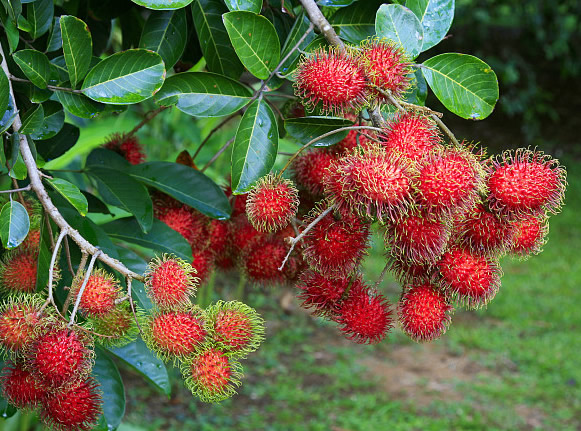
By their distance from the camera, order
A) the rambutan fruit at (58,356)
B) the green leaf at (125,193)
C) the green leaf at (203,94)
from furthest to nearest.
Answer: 1. the green leaf at (125,193)
2. the green leaf at (203,94)
3. the rambutan fruit at (58,356)

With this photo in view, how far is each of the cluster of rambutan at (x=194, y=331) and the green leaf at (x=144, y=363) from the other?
0.19 metres

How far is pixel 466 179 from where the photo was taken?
0.74 m

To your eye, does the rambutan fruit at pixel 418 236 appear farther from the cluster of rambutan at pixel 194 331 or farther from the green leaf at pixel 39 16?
the green leaf at pixel 39 16

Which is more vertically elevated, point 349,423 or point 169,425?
point 349,423

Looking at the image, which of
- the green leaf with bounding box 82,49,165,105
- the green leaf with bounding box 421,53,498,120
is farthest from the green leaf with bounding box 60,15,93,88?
the green leaf with bounding box 421,53,498,120

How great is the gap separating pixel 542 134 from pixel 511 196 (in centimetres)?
739

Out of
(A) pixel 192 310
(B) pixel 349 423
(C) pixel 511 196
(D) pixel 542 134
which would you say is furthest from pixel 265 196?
(D) pixel 542 134

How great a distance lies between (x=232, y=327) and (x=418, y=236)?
0.83 feet

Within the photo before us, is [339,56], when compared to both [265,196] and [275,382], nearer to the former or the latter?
[265,196]

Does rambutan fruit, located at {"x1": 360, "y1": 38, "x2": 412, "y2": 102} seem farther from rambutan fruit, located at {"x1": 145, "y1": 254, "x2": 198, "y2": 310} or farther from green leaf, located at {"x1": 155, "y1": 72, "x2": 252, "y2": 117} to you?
rambutan fruit, located at {"x1": 145, "y1": 254, "x2": 198, "y2": 310}

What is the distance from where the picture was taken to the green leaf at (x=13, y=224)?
0.79m

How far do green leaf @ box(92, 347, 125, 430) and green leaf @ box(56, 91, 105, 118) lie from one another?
1.10 ft

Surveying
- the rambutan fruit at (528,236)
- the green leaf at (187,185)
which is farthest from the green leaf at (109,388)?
the rambutan fruit at (528,236)

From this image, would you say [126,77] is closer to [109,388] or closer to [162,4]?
[162,4]
